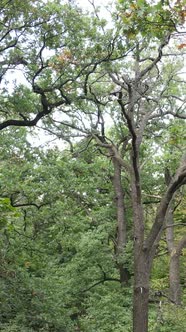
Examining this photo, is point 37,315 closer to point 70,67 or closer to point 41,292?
point 41,292

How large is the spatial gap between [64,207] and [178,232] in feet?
26.2

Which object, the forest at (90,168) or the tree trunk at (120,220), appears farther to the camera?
the tree trunk at (120,220)

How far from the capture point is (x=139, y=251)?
859cm

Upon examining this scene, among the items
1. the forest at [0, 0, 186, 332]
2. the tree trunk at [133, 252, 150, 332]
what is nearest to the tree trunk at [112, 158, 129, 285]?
the forest at [0, 0, 186, 332]

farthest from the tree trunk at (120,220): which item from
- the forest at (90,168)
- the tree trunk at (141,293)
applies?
the tree trunk at (141,293)

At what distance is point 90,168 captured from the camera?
1450 cm

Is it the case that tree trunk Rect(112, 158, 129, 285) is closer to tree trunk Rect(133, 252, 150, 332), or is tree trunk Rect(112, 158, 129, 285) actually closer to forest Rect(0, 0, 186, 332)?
forest Rect(0, 0, 186, 332)

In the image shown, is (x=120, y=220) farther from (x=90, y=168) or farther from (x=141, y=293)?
(x=141, y=293)

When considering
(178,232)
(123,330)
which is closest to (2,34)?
(123,330)

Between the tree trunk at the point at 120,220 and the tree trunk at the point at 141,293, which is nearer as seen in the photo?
the tree trunk at the point at 141,293

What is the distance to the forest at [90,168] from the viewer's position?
834 centimetres

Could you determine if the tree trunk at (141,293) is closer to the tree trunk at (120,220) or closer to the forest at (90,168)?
the forest at (90,168)

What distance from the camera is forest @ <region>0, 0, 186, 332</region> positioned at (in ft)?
27.4

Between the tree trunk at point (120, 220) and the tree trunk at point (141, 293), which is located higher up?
the tree trunk at point (120, 220)
